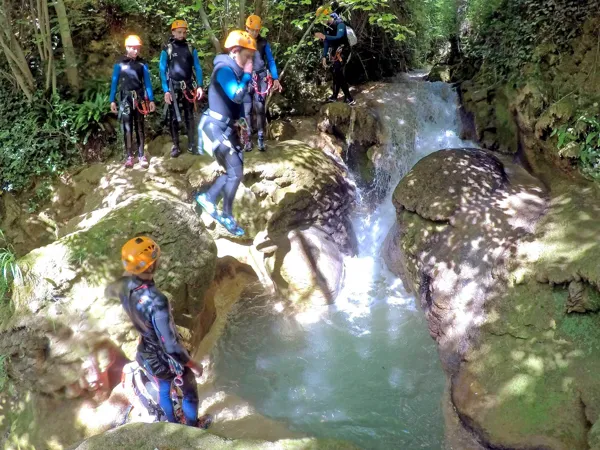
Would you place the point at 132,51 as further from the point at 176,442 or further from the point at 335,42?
the point at 176,442

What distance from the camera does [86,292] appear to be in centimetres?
476

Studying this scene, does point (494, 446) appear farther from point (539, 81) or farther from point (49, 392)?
point (539, 81)

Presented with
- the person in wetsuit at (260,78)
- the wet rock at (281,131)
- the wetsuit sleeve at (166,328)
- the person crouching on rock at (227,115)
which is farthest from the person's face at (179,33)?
the wetsuit sleeve at (166,328)

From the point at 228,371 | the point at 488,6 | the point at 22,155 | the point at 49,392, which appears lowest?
the point at 228,371

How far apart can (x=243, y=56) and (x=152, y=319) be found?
8.73 feet

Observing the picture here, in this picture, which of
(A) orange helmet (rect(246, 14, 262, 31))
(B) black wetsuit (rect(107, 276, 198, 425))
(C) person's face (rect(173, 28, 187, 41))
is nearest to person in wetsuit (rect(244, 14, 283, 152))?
(A) orange helmet (rect(246, 14, 262, 31))

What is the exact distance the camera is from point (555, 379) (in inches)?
166

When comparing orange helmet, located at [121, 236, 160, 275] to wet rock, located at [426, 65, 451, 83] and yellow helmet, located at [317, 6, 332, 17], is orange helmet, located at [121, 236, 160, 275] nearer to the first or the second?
yellow helmet, located at [317, 6, 332, 17]

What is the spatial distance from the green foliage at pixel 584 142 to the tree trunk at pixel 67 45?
8.24 metres

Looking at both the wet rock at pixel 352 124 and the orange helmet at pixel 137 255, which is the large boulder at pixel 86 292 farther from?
the wet rock at pixel 352 124

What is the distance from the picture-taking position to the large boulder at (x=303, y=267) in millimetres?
6613

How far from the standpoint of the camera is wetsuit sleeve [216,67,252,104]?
4465 mm

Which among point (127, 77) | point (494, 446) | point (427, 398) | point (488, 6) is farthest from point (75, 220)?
point (488, 6)

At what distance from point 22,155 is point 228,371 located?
5944 mm
